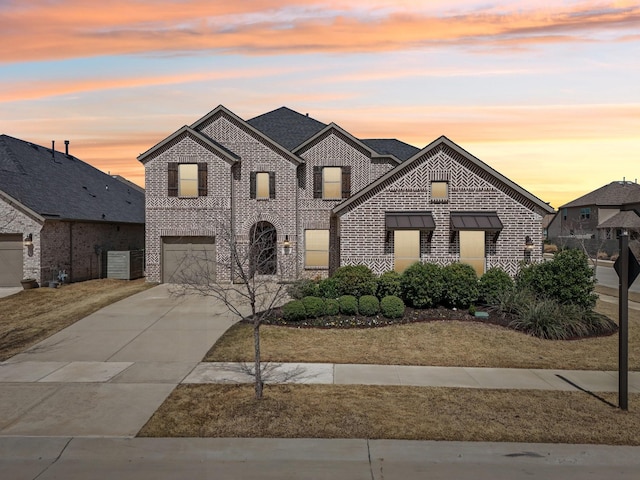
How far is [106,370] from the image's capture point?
12406 mm

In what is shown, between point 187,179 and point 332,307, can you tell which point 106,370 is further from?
point 187,179

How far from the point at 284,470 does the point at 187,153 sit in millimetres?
21478

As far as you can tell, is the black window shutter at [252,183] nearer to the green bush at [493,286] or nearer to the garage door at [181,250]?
the garage door at [181,250]

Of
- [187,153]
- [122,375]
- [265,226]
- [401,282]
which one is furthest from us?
[265,226]

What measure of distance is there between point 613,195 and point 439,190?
49.5 m

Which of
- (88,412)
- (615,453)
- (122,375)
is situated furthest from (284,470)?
(122,375)

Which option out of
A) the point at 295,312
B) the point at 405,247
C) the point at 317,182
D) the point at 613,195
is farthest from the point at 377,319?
the point at 613,195

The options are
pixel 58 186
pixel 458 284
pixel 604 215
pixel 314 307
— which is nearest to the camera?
pixel 314 307

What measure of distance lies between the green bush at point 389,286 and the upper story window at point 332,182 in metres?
9.77

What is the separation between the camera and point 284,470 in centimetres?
748

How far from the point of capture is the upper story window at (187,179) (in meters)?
26.7

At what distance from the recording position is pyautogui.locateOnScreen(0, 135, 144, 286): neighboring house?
25.5m

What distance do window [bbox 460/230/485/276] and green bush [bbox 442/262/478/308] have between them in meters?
3.43

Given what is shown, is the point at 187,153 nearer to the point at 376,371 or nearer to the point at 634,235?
the point at 376,371
